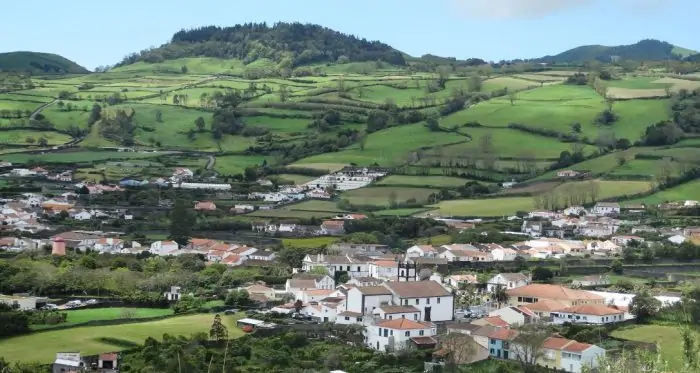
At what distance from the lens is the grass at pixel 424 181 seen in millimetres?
71900

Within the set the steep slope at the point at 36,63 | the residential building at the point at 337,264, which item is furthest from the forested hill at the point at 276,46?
the residential building at the point at 337,264

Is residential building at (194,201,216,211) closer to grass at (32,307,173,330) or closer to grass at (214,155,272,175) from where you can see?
grass at (214,155,272,175)

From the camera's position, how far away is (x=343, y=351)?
3156cm

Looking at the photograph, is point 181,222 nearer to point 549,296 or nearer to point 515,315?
point 549,296

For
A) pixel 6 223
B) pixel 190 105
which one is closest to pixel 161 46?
pixel 190 105

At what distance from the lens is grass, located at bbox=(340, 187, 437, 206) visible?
68.4 m

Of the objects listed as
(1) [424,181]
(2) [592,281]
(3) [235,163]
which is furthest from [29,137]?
(2) [592,281]

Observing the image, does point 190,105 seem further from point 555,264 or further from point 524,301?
point 524,301

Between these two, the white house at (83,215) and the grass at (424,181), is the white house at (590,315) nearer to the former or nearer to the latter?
the grass at (424,181)

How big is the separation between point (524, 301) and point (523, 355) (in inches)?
406

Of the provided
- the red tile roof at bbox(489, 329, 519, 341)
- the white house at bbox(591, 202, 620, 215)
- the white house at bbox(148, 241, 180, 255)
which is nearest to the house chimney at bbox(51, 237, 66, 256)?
the white house at bbox(148, 241, 180, 255)

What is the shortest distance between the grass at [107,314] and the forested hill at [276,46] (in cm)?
10245

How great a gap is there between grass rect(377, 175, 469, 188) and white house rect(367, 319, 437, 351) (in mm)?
37225

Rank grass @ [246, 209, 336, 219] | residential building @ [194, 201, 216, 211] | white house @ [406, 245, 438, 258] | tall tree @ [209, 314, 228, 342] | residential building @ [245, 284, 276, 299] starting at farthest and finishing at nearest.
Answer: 1. residential building @ [194, 201, 216, 211]
2. grass @ [246, 209, 336, 219]
3. white house @ [406, 245, 438, 258]
4. residential building @ [245, 284, 276, 299]
5. tall tree @ [209, 314, 228, 342]
